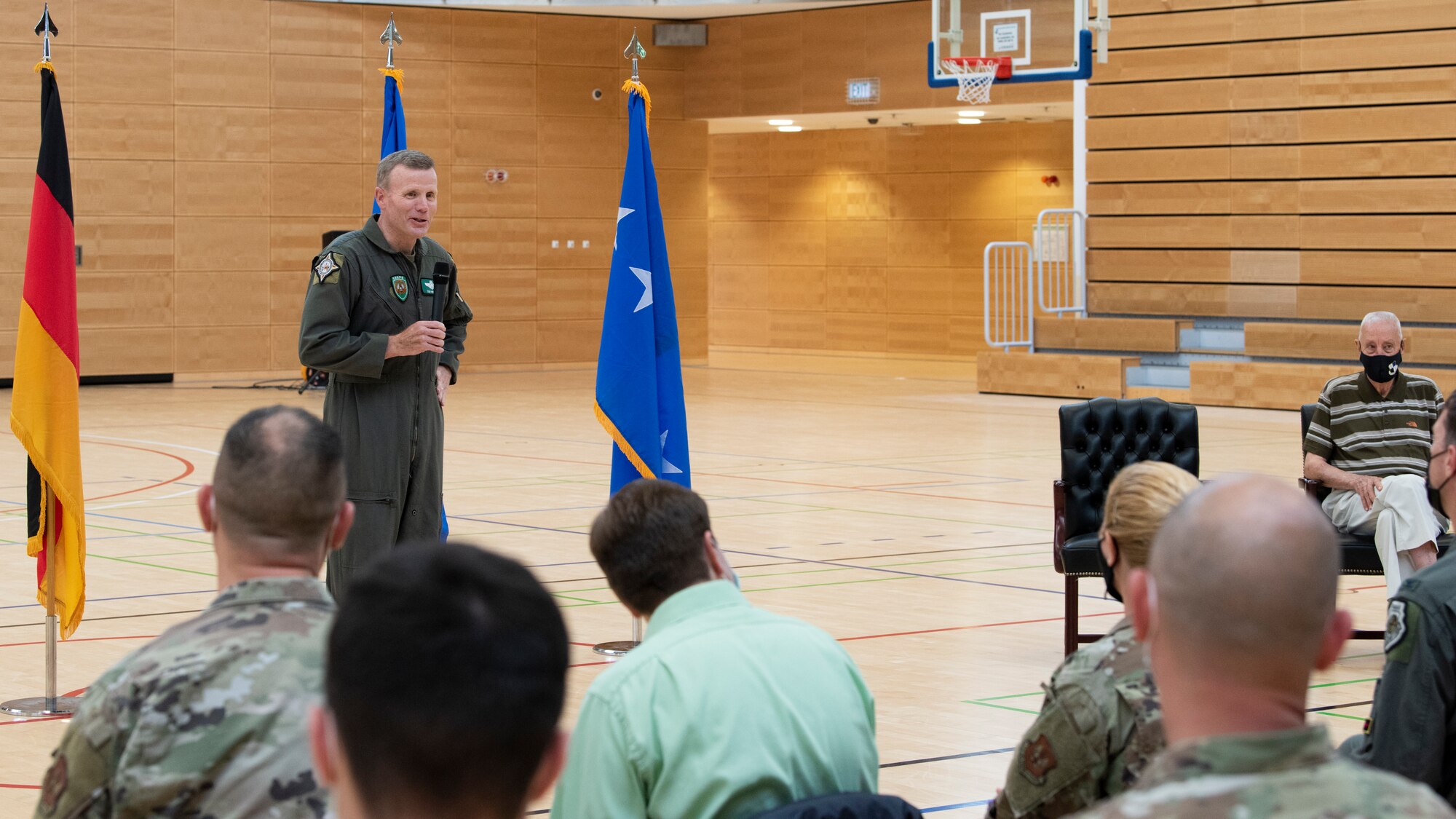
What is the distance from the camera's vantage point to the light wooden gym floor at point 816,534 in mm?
5344

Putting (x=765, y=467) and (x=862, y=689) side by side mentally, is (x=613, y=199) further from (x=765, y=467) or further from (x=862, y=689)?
(x=862, y=689)

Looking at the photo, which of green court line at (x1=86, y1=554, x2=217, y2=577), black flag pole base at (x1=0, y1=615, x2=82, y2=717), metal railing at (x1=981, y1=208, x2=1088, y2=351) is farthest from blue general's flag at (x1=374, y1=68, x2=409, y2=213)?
metal railing at (x1=981, y1=208, x2=1088, y2=351)

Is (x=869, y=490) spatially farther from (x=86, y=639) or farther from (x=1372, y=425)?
(x=86, y=639)

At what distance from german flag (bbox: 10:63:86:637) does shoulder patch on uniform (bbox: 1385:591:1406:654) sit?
3858 millimetres

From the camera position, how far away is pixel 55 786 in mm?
2072

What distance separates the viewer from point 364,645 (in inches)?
54.2

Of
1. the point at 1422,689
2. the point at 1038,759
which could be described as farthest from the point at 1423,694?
the point at 1038,759

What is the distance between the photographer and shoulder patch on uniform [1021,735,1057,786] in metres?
2.40

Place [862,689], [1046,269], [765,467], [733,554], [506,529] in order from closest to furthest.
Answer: [862,689], [733,554], [506,529], [765,467], [1046,269]

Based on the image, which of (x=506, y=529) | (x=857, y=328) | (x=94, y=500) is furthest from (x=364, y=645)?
(x=857, y=328)

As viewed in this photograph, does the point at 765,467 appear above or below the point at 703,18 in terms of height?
below

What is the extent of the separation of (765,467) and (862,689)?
9.22 meters

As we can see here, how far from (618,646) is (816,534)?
2.94 meters

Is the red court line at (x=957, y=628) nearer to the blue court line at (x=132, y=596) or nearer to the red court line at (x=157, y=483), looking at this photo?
the blue court line at (x=132, y=596)
